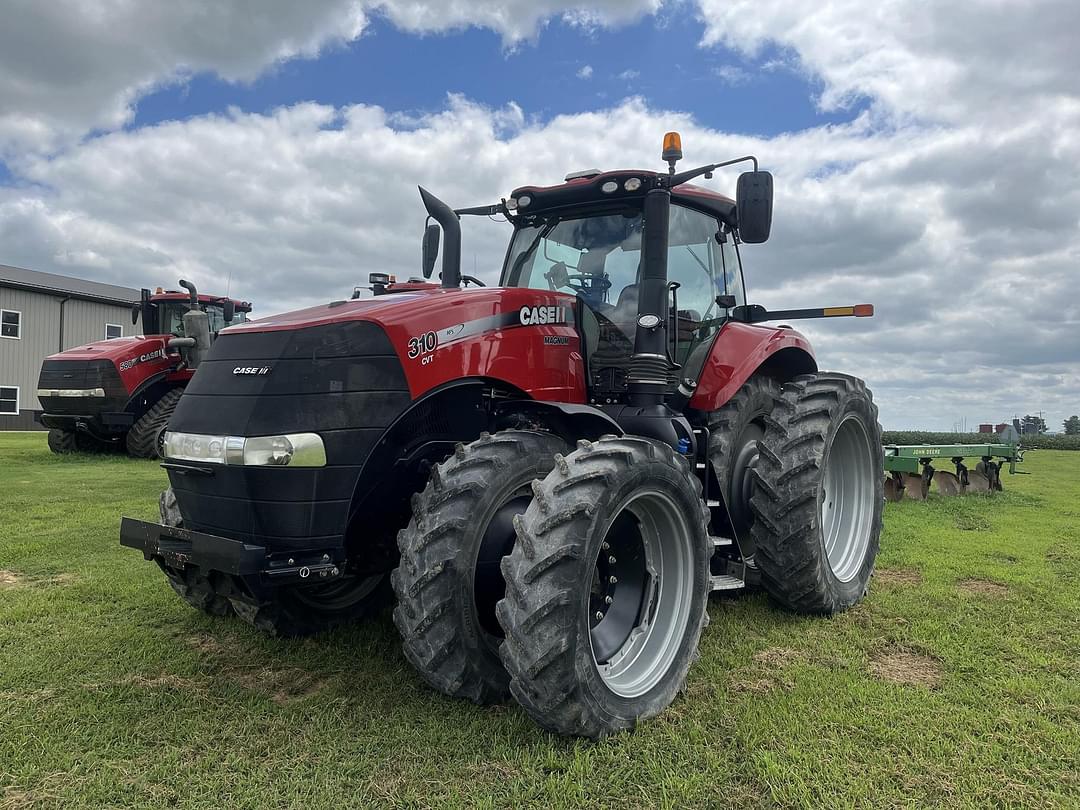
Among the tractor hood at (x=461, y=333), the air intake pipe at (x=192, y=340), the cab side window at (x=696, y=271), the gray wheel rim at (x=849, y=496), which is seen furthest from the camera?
the air intake pipe at (x=192, y=340)

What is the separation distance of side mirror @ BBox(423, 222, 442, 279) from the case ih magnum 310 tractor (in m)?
0.01

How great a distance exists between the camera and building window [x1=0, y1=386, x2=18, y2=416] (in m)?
25.5

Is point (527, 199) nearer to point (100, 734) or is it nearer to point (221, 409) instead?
point (221, 409)

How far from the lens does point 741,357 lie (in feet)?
15.3

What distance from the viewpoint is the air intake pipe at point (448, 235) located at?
4.47 meters

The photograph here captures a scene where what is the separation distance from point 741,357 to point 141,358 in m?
11.8

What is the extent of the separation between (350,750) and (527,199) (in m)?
3.13

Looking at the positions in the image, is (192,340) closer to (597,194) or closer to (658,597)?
(597,194)

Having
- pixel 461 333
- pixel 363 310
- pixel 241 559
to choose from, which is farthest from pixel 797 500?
pixel 241 559

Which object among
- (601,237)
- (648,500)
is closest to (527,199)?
(601,237)

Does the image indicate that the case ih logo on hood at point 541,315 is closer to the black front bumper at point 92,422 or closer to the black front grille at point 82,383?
the black front grille at point 82,383

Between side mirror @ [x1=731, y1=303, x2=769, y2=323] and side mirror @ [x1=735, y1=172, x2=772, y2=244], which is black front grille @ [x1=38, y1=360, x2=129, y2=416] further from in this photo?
side mirror @ [x1=735, y1=172, x2=772, y2=244]

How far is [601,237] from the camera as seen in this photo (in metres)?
4.45

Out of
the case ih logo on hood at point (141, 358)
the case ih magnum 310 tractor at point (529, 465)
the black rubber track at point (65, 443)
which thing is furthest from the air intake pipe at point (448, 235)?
the black rubber track at point (65, 443)
